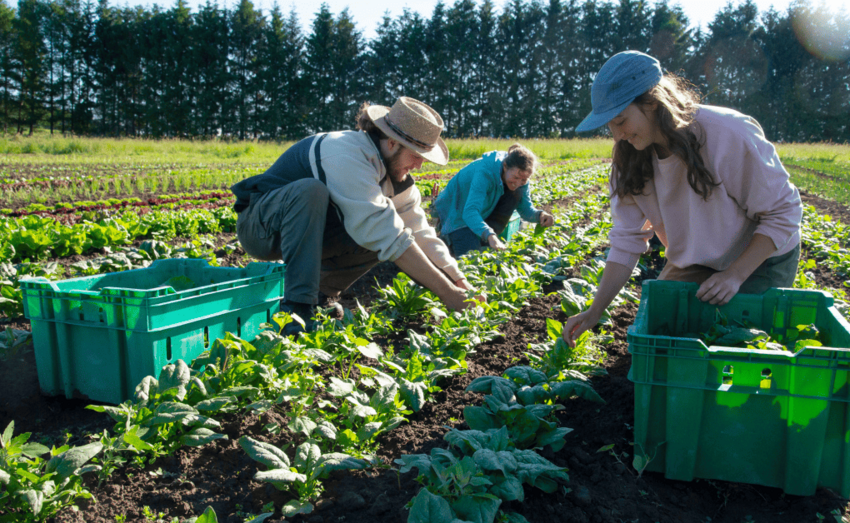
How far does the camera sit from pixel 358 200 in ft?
9.65

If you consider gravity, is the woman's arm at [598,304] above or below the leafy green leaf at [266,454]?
above

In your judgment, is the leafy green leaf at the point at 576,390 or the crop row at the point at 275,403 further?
the leafy green leaf at the point at 576,390

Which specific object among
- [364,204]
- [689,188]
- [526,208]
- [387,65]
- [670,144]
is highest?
[387,65]

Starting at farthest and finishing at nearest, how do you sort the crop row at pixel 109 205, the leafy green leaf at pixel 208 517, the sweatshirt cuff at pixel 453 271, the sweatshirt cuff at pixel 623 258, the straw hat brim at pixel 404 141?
the crop row at pixel 109 205, the sweatshirt cuff at pixel 453 271, the straw hat brim at pixel 404 141, the sweatshirt cuff at pixel 623 258, the leafy green leaf at pixel 208 517

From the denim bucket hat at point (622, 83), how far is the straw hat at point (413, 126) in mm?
1018

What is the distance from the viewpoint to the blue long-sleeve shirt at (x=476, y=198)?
17.0ft

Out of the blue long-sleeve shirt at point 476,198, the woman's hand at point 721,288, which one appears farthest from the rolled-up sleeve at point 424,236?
the blue long-sleeve shirt at point 476,198

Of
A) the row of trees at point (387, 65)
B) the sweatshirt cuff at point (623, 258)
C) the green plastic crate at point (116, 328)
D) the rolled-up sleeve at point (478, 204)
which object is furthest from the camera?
the row of trees at point (387, 65)

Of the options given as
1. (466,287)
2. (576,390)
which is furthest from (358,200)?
(576,390)

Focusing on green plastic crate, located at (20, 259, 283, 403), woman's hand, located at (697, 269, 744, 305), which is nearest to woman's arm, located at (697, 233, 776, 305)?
woman's hand, located at (697, 269, 744, 305)

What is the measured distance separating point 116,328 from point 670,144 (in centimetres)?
238

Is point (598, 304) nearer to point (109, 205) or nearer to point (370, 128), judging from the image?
point (370, 128)

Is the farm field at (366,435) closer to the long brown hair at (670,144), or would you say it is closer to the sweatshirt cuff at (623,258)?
the sweatshirt cuff at (623,258)

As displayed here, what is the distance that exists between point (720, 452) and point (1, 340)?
Result: 121 inches
